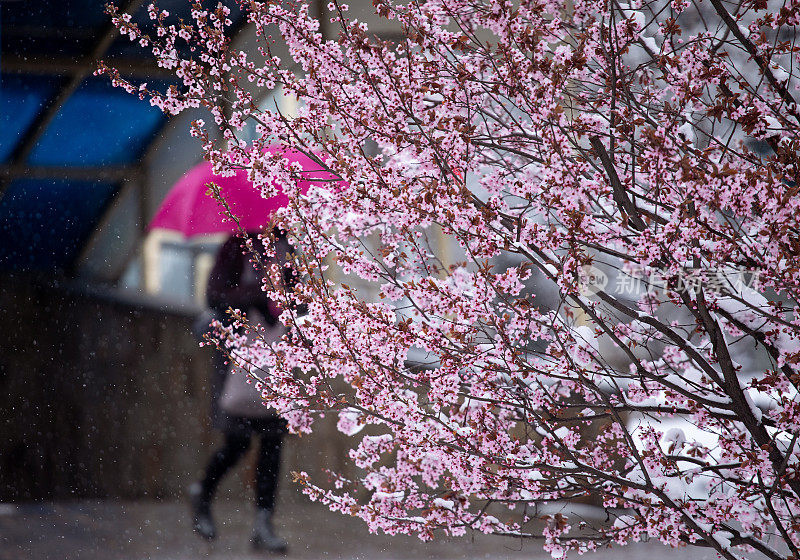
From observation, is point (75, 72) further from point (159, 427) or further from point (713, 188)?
point (713, 188)

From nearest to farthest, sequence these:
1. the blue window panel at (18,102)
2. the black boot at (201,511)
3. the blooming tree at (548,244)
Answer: the blooming tree at (548,244), the black boot at (201,511), the blue window panel at (18,102)

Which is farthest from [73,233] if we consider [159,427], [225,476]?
[225,476]

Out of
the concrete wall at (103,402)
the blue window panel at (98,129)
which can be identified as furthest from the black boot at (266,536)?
the blue window panel at (98,129)

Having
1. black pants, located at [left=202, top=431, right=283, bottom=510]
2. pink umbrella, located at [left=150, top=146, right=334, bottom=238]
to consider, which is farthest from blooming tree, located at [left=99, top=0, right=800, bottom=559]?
black pants, located at [left=202, top=431, right=283, bottom=510]

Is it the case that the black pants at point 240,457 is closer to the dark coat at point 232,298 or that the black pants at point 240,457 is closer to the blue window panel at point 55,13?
the dark coat at point 232,298

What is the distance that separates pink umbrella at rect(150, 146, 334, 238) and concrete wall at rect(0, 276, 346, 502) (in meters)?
0.27

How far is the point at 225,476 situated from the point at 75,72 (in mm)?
1429

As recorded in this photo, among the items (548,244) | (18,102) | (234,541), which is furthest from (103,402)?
(548,244)

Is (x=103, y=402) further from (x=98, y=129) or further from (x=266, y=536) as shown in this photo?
(x=98, y=129)

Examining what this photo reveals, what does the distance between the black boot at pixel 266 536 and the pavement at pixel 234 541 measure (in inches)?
0.9

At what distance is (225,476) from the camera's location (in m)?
2.43

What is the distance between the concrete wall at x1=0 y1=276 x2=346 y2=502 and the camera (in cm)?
243

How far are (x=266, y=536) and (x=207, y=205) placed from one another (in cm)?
107

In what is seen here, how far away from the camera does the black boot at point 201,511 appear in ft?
7.97
